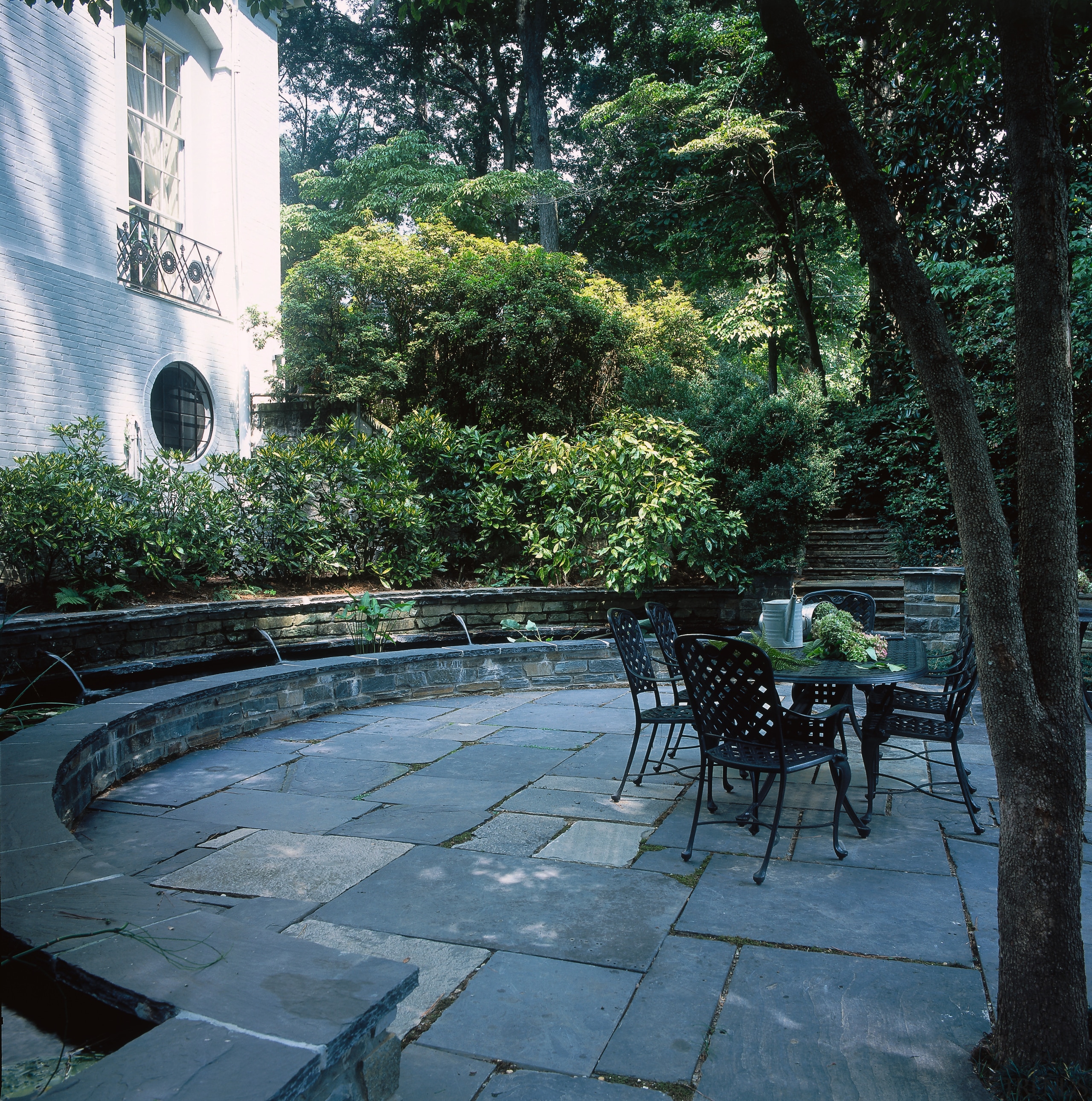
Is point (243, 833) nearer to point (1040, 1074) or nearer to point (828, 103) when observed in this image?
point (1040, 1074)

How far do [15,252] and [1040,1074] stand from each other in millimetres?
9712

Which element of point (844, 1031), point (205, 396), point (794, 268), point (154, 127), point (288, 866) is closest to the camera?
point (844, 1031)

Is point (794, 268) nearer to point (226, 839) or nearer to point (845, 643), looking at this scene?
point (845, 643)

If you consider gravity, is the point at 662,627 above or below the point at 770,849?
above

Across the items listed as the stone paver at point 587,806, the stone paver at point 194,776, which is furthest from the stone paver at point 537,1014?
the stone paver at point 194,776

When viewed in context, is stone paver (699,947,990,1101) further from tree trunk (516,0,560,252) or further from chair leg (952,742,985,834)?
tree trunk (516,0,560,252)

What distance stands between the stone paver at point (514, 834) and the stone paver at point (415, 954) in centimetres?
85

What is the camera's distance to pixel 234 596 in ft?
26.0

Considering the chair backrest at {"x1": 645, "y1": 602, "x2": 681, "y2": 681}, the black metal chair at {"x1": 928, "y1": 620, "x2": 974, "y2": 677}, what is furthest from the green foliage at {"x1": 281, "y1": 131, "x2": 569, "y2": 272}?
the black metal chair at {"x1": 928, "y1": 620, "x2": 974, "y2": 677}

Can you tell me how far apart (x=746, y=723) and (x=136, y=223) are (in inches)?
366

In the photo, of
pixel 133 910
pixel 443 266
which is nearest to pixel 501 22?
pixel 443 266

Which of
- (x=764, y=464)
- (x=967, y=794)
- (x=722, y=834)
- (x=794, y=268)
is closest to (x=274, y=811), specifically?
(x=722, y=834)

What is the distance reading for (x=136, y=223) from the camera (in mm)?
9656

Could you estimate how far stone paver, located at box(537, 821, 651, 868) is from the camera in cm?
363
